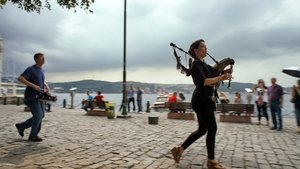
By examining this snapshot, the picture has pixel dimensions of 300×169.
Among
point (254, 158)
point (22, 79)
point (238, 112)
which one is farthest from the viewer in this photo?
point (238, 112)

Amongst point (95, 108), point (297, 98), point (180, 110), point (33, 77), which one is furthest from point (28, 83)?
point (95, 108)

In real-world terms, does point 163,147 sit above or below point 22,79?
below

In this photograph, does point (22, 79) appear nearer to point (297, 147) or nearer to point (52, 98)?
point (52, 98)

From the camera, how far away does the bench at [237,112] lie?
15.4 m

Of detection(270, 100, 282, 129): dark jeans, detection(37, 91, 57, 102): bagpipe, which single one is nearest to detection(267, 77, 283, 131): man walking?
detection(270, 100, 282, 129): dark jeans

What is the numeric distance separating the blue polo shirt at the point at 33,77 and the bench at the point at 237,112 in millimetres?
10448

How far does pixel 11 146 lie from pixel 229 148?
→ 184 inches

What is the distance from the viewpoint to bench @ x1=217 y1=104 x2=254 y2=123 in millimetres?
15406

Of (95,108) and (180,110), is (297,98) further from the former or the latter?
(95,108)

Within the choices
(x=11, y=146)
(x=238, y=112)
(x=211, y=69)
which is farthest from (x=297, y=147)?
(x=238, y=112)

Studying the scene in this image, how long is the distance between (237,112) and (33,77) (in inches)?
435

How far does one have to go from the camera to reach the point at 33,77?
24.0 ft

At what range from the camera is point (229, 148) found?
7.34m

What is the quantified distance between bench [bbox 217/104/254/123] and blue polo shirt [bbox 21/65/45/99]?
10.4 metres
